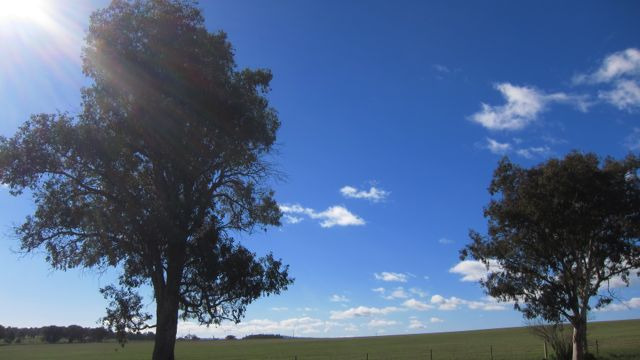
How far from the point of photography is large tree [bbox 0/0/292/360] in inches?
691

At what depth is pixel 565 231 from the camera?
30766mm

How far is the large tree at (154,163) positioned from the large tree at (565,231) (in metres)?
17.9

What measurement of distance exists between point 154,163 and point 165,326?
544 centimetres

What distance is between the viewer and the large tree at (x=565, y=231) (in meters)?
29.9

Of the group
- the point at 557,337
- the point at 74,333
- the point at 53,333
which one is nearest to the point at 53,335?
the point at 53,333

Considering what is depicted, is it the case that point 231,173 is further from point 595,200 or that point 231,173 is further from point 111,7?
point 595,200

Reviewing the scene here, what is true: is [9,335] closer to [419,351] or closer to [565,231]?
[419,351]

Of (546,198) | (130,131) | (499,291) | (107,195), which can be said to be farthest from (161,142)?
(499,291)

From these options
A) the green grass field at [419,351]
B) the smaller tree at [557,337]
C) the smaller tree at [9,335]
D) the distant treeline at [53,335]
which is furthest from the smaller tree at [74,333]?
the smaller tree at [557,337]

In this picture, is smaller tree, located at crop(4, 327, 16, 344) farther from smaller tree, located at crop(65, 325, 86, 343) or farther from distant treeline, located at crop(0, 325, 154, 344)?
smaller tree, located at crop(65, 325, 86, 343)

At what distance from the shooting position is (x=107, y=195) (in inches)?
698

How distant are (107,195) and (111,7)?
6.79m

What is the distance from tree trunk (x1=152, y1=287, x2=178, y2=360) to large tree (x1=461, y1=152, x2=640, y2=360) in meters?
21.5

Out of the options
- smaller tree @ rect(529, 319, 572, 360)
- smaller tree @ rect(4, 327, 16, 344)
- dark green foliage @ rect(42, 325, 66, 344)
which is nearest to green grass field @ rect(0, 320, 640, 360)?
smaller tree @ rect(529, 319, 572, 360)
